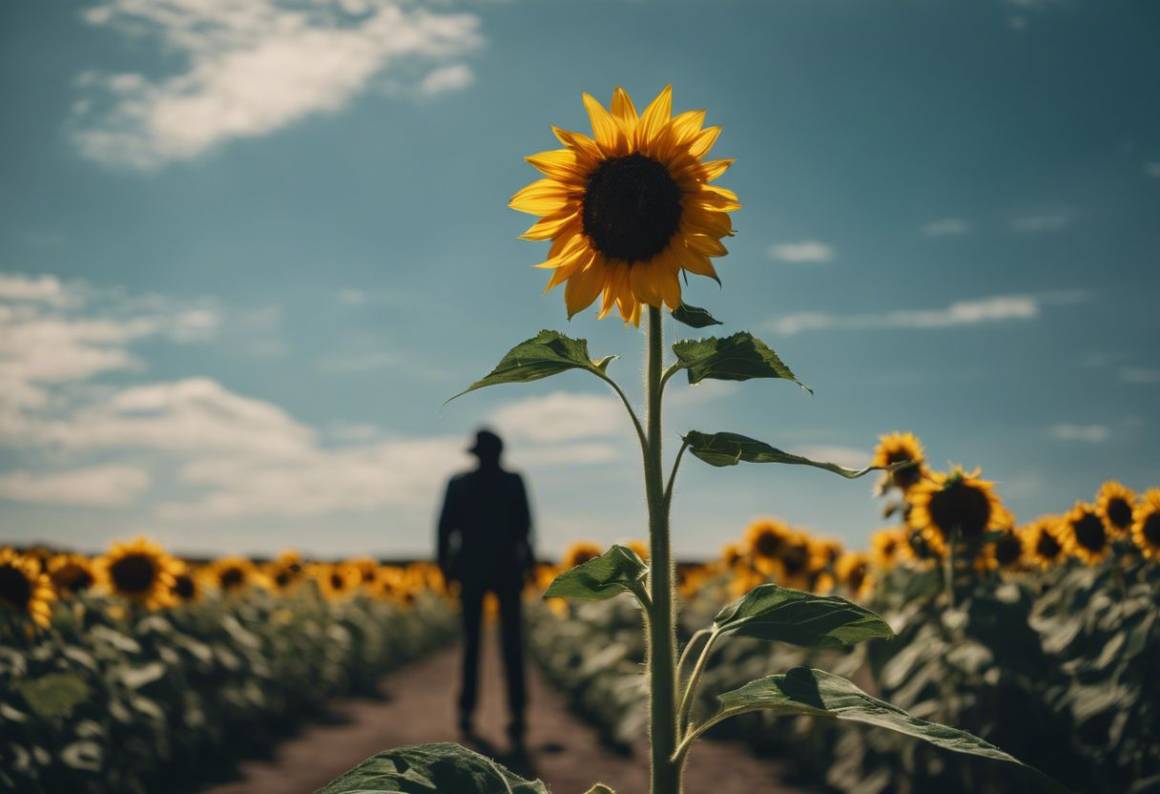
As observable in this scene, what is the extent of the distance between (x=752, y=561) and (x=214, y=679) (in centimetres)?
459

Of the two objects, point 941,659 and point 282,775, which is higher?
point 941,659

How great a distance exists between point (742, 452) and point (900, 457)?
4.13m

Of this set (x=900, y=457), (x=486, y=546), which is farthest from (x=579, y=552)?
(x=900, y=457)

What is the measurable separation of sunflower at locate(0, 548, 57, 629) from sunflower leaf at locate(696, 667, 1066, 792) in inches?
213

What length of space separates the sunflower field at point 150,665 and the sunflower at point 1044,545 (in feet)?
17.1

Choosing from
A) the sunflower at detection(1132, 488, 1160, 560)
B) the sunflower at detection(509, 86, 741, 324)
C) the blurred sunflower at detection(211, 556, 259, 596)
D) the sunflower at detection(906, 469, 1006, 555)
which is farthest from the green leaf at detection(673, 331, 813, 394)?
the blurred sunflower at detection(211, 556, 259, 596)

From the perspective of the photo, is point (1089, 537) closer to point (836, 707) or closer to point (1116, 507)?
point (1116, 507)

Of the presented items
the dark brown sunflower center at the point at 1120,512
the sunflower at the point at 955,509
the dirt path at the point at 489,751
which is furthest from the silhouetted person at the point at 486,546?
the dark brown sunflower center at the point at 1120,512

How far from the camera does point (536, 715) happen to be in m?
10.4

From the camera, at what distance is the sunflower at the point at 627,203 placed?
71.1 inches

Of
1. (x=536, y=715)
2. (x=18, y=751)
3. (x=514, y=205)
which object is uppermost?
(x=514, y=205)

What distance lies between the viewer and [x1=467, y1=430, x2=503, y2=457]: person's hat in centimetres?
923

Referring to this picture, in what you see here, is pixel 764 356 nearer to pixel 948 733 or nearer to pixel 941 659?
pixel 948 733

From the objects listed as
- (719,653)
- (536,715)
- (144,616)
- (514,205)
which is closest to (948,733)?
(514,205)
